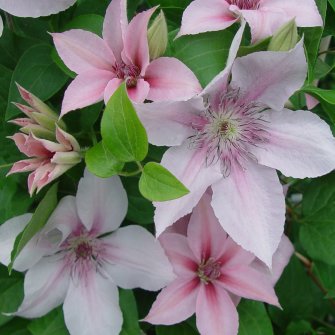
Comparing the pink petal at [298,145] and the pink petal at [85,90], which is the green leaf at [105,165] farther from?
the pink petal at [298,145]

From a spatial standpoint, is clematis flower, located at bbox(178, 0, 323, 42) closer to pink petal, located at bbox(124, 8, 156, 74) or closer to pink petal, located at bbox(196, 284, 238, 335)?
pink petal, located at bbox(124, 8, 156, 74)

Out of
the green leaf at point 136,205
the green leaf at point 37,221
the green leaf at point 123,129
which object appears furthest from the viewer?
the green leaf at point 136,205

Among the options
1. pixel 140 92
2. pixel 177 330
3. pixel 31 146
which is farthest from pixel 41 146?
pixel 177 330

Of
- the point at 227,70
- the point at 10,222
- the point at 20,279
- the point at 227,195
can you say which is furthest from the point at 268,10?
the point at 20,279

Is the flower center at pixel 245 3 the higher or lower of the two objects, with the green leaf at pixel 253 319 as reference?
higher

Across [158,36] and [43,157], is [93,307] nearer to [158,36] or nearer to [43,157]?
[43,157]

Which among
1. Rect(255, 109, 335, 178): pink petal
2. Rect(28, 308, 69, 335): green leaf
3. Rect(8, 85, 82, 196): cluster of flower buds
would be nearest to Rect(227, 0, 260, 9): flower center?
Rect(255, 109, 335, 178): pink petal

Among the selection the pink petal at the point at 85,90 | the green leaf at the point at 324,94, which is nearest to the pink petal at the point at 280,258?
the green leaf at the point at 324,94

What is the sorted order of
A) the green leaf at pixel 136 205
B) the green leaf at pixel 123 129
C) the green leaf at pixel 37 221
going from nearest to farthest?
1. the green leaf at pixel 123 129
2. the green leaf at pixel 37 221
3. the green leaf at pixel 136 205
